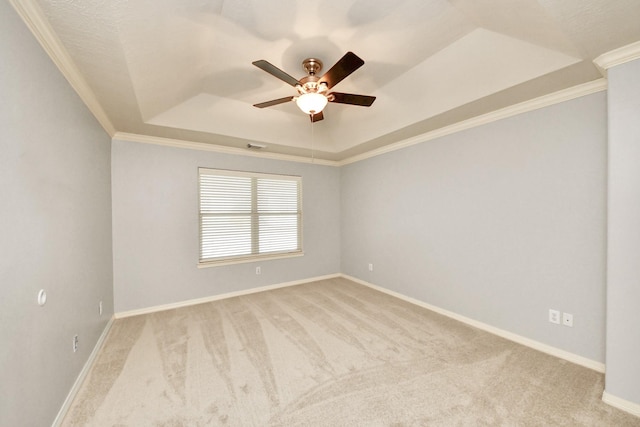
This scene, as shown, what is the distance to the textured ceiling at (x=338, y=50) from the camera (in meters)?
1.49

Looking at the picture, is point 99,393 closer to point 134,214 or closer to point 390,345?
point 134,214

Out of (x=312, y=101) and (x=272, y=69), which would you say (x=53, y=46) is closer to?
(x=272, y=69)

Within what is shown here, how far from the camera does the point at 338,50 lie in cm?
225

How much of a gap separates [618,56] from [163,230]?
16.2ft

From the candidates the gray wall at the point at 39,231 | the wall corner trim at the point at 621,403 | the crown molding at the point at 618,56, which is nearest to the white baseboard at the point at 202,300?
the gray wall at the point at 39,231

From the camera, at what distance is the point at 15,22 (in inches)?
49.5

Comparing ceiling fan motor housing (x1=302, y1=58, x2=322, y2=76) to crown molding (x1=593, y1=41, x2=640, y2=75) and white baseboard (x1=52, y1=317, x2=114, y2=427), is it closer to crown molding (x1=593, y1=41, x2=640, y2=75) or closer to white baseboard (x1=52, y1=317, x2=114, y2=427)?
crown molding (x1=593, y1=41, x2=640, y2=75)

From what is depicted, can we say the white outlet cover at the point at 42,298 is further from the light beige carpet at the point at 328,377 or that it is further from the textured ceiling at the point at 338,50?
the textured ceiling at the point at 338,50

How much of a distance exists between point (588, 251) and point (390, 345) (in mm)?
1987

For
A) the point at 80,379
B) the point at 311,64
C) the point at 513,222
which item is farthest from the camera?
the point at 513,222

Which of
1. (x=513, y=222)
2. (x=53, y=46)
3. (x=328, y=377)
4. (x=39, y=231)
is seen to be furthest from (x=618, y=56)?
(x=39, y=231)

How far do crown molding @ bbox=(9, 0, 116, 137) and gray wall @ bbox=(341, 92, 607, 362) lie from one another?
3.76 metres

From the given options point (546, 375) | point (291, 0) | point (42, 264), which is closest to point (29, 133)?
point (42, 264)

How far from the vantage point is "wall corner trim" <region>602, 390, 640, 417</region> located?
5.44 ft
